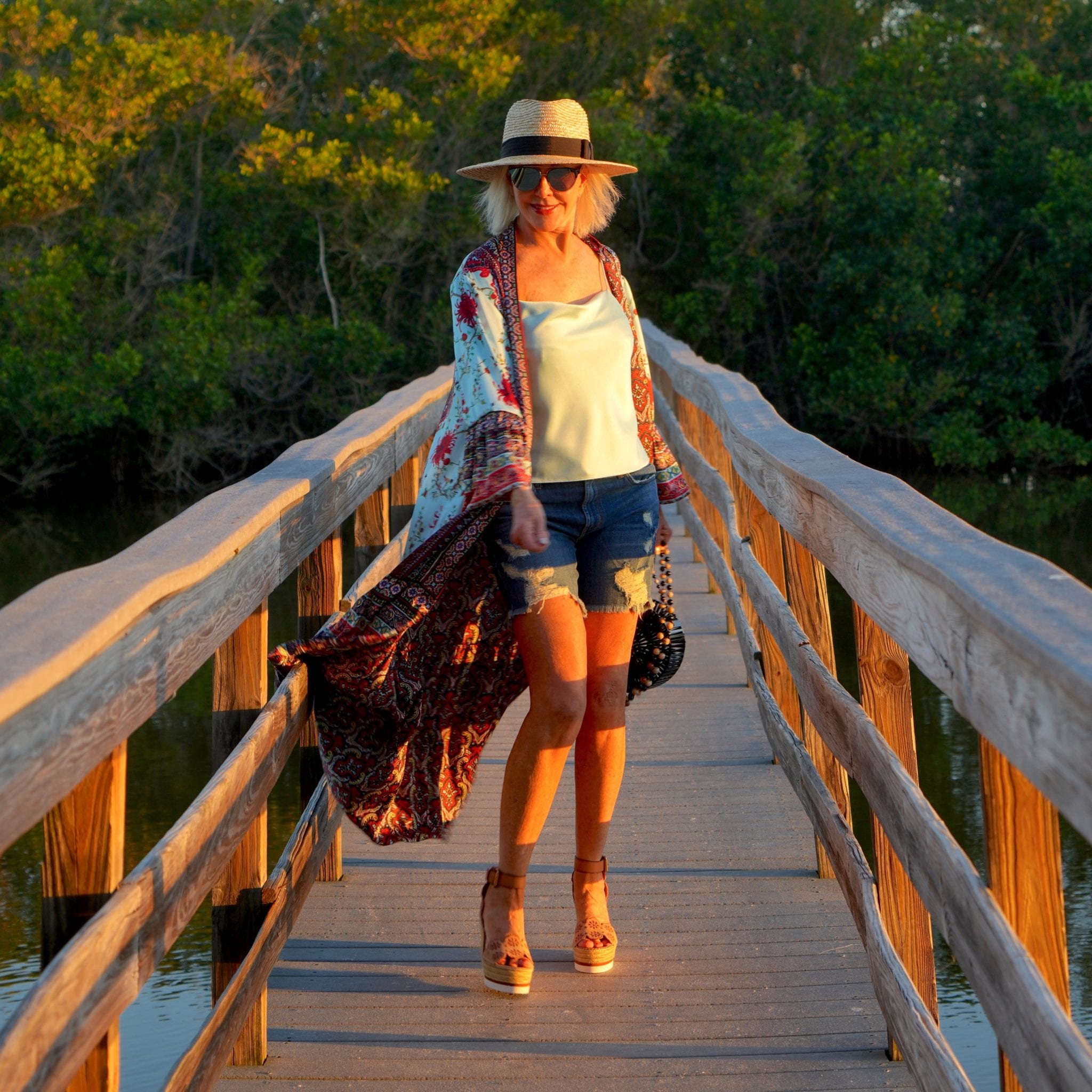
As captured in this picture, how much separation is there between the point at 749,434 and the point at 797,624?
0.62 metres

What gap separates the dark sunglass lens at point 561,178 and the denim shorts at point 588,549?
0.52m

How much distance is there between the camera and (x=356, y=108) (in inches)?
745

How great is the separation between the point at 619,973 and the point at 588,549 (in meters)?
0.81

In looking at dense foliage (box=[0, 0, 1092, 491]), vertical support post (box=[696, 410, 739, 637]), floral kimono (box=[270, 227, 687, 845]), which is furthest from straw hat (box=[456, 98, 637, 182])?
dense foliage (box=[0, 0, 1092, 491])

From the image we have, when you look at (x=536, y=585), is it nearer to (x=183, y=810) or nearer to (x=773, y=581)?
(x=773, y=581)

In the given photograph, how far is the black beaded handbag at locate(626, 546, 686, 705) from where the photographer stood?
3.03 meters

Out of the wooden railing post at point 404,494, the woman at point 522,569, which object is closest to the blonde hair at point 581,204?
the woman at point 522,569

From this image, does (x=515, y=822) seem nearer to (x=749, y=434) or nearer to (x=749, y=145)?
(x=749, y=434)

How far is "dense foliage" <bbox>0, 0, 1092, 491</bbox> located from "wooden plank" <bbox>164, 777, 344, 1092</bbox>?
14447mm

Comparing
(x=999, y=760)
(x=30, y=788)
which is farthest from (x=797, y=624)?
(x=30, y=788)

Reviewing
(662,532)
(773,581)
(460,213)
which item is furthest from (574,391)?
(460,213)

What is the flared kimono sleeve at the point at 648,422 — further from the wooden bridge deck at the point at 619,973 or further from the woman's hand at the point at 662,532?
the wooden bridge deck at the point at 619,973

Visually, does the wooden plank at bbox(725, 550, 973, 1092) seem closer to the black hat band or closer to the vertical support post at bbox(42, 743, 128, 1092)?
the vertical support post at bbox(42, 743, 128, 1092)

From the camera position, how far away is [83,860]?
1707mm
